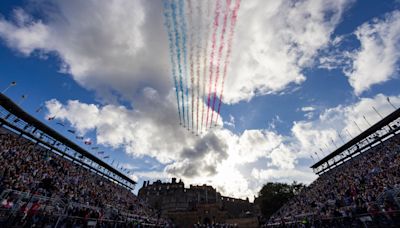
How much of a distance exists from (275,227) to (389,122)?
24160mm

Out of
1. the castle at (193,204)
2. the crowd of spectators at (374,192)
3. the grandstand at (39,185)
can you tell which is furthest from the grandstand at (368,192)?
the castle at (193,204)

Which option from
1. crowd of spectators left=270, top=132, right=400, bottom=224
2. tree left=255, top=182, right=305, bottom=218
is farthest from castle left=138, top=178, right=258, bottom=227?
crowd of spectators left=270, top=132, right=400, bottom=224

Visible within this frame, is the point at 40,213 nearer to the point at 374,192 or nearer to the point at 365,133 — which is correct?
the point at 374,192

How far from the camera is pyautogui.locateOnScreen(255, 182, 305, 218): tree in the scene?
58.8 m

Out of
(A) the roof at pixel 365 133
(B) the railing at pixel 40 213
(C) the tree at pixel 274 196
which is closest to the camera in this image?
(B) the railing at pixel 40 213

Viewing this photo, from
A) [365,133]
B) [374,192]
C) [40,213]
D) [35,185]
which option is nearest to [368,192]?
[374,192]

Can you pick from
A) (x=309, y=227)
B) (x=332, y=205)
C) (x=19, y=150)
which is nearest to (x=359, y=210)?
(x=309, y=227)

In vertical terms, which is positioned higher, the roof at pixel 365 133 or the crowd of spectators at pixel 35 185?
the roof at pixel 365 133

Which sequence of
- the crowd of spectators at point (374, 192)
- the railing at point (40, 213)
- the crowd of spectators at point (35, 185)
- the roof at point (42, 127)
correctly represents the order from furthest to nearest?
1. the roof at point (42, 127)
2. the crowd of spectators at point (374, 192)
3. the crowd of spectators at point (35, 185)
4. the railing at point (40, 213)

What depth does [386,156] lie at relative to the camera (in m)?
26.1

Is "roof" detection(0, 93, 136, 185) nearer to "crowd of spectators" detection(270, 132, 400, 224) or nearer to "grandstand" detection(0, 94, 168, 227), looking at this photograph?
"grandstand" detection(0, 94, 168, 227)

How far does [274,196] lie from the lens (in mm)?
60531

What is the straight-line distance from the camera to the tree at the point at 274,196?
5884 cm

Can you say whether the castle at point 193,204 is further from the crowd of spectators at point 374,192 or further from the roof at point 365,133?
the crowd of spectators at point 374,192
